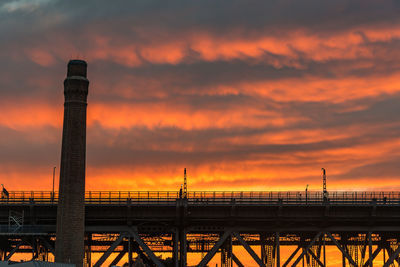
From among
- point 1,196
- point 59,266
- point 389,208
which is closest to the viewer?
point 59,266

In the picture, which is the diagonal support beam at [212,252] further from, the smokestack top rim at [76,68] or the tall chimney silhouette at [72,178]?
the smokestack top rim at [76,68]

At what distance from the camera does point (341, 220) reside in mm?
85188

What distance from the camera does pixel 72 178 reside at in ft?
261

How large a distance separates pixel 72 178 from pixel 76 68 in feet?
47.9

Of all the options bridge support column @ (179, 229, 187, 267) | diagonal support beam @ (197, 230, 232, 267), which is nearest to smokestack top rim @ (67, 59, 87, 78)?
bridge support column @ (179, 229, 187, 267)

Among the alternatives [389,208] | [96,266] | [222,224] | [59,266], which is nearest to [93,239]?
[96,266]

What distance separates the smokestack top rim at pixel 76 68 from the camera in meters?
84.1

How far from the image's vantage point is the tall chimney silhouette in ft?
257

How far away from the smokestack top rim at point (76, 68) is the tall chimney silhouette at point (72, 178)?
1.07 m

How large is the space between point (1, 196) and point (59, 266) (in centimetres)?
3064

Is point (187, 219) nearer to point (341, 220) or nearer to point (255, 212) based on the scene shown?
point (255, 212)

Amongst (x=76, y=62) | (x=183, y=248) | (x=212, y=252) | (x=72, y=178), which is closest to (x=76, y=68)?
(x=76, y=62)

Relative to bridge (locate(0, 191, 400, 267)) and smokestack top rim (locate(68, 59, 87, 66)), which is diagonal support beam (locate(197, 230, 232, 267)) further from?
smokestack top rim (locate(68, 59, 87, 66))

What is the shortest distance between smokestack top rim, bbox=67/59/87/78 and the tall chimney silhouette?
1.07 m
